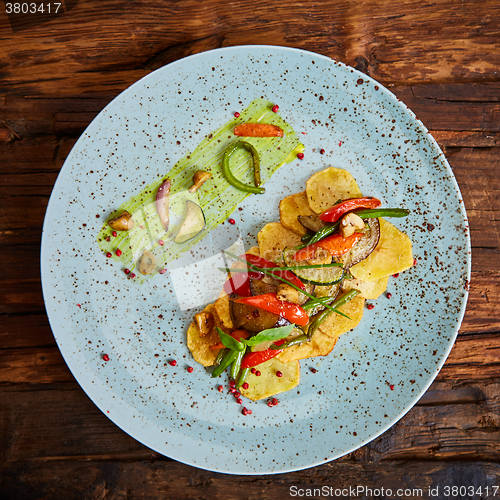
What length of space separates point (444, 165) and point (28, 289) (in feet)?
11.0

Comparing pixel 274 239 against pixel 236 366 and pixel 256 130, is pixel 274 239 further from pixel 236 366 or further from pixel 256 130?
pixel 236 366

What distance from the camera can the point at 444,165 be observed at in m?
2.96

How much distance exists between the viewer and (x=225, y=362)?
2.89 metres

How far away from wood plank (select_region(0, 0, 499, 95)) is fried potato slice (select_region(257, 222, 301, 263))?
4.86 feet

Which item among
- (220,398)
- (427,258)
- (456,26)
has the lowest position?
(220,398)

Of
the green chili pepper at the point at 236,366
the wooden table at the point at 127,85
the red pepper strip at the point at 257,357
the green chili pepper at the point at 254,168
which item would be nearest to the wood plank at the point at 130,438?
the wooden table at the point at 127,85

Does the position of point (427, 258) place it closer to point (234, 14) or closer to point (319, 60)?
point (319, 60)

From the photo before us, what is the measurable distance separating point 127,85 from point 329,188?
1.80 metres

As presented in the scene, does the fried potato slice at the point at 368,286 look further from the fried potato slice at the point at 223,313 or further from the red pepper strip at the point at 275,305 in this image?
the fried potato slice at the point at 223,313

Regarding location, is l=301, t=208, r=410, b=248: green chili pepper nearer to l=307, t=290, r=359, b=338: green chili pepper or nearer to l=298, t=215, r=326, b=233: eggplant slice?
l=298, t=215, r=326, b=233: eggplant slice

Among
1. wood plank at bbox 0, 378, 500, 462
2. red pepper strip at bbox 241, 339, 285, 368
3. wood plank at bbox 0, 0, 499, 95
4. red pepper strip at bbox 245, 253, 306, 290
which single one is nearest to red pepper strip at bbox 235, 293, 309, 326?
red pepper strip at bbox 245, 253, 306, 290

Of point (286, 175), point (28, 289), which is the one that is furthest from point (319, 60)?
point (28, 289)

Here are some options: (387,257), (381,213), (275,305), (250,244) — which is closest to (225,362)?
(275,305)

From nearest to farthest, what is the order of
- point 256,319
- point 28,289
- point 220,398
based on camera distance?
point 256,319 → point 220,398 → point 28,289
